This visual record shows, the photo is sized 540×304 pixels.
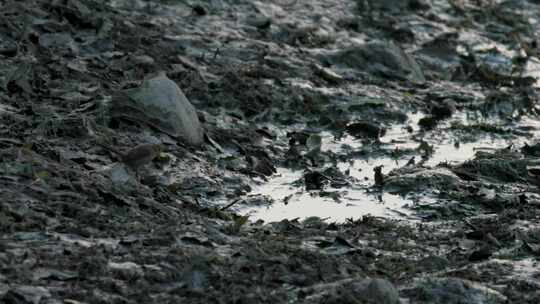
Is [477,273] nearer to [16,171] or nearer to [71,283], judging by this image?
[71,283]

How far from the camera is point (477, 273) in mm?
4516

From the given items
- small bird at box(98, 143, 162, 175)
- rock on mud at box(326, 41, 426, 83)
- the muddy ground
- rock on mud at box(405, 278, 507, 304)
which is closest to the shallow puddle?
the muddy ground

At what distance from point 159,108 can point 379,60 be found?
2.71 meters

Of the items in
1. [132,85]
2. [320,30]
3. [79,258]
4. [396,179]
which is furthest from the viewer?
[320,30]

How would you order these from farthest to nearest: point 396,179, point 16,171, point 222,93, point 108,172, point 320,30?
point 320,30
point 222,93
point 396,179
point 108,172
point 16,171

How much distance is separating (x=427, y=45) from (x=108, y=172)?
15.0ft

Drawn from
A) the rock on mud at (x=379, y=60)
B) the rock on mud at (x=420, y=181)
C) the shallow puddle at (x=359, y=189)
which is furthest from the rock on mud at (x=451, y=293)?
the rock on mud at (x=379, y=60)

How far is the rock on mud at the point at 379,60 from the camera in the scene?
8.28 meters

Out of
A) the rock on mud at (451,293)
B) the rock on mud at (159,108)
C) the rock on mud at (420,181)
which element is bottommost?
the rock on mud at (420,181)

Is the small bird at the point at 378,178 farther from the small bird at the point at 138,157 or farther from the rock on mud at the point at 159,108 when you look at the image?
the small bird at the point at 138,157

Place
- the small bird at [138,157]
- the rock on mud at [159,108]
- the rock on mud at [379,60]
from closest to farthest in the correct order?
the small bird at [138,157], the rock on mud at [159,108], the rock on mud at [379,60]

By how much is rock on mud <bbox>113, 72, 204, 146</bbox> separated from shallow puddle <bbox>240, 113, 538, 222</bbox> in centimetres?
57

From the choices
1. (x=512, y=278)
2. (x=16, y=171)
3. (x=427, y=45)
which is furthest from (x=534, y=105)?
(x=16, y=171)

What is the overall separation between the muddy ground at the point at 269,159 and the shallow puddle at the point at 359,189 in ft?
0.06
